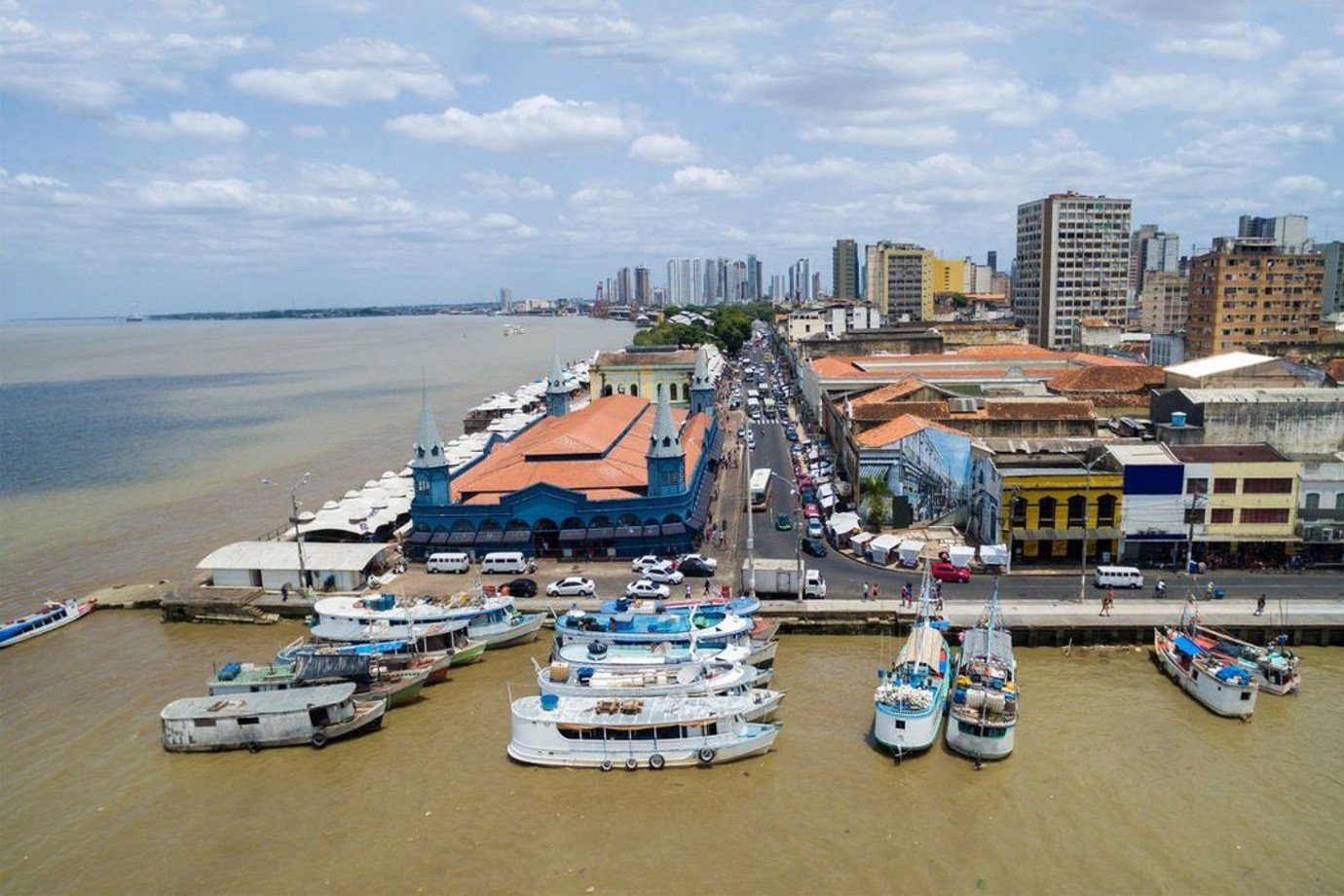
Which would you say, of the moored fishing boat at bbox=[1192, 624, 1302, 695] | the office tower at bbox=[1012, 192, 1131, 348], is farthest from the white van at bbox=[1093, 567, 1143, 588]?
the office tower at bbox=[1012, 192, 1131, 348]

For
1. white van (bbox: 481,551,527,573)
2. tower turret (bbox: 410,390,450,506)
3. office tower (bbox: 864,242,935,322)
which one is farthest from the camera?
office tower (bbox: 864,242,935,322)

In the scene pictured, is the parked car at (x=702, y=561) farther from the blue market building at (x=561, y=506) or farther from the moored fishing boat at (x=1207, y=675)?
the moored fishing boat at (x=1207, y=675)

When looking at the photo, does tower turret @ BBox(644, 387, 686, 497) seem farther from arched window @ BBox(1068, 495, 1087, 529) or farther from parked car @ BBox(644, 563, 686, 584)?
arched window @ BBox(1068, 495, 1087, 529)

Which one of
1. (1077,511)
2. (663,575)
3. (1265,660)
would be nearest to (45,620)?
(663,575)

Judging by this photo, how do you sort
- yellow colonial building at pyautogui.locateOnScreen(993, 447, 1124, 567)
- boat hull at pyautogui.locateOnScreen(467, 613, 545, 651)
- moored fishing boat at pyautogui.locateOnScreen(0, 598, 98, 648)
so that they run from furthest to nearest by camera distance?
yellow colonial building at pyautogui.locateOnScreen(993, 447, 1124, 567) → moored fishing boat at pyautogui.locateOnScreen(0, 598, 98, 648) → boat hull at pyautogui.locateOnScreen(467, 613, 545, 651)

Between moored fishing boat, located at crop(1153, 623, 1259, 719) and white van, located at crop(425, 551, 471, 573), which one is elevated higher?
white van, located at crop(425, 551, 471, 573)

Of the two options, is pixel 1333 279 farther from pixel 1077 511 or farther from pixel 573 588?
pixel 573 588
